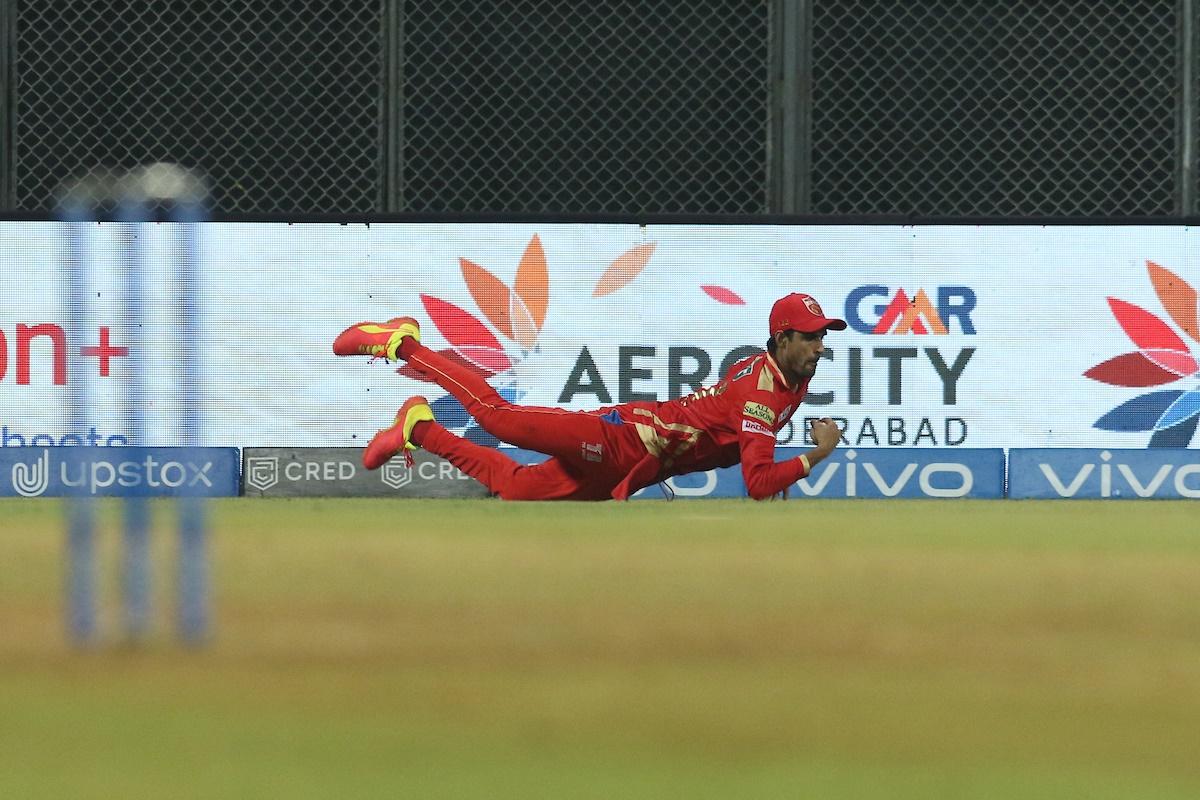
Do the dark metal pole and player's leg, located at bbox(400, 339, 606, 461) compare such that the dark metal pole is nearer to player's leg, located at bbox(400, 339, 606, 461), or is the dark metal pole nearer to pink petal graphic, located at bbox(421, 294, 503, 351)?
pink petal graphic, located at bbox(421, 294, 503, 351)

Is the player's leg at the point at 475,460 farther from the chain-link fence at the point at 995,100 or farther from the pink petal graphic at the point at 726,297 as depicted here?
the chain-link fence at the point at 995,100

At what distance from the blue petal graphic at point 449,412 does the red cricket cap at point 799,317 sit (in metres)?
4.78

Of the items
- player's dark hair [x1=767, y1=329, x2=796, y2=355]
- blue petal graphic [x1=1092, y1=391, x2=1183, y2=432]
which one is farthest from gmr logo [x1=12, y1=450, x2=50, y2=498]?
blue petal graphic [x1=1092, y1=391, x2=1183, y2=432]

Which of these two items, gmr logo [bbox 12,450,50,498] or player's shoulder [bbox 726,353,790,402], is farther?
gmr logo [bbox 12,450,50,498]

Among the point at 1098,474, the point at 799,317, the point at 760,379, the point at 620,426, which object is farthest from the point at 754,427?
the point at 1098,474

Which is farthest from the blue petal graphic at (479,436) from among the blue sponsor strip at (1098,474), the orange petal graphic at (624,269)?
the blue sponsor strip at (1098,474)

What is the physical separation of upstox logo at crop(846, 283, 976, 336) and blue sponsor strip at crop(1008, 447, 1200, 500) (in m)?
1.19

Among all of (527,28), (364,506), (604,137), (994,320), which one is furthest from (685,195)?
(364,506)

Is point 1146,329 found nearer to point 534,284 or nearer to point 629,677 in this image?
point 534,284

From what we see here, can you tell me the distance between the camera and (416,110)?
50.3 ft

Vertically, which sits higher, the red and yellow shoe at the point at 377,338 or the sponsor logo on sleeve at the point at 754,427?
the red and yellow shoe at the point at 377,338

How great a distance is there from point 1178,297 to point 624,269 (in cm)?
430

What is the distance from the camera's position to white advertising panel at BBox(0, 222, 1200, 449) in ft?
46.2

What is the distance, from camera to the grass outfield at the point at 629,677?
4.46m
